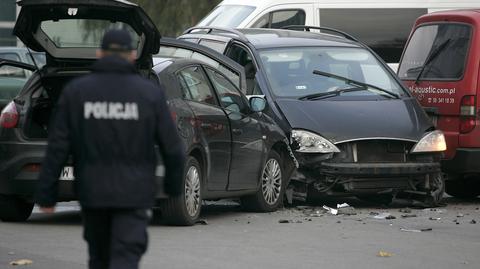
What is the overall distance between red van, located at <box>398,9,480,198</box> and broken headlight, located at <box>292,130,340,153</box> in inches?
69.6

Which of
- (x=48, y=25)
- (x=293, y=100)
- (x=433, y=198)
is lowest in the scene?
(x=433, y=198)

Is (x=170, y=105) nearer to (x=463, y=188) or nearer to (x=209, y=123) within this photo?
(x=209, y=123)

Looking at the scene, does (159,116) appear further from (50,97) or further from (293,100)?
(293,100)

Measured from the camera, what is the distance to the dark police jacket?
6496 millimetres

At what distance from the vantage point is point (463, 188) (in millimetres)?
15734

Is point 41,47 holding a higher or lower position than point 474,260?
higher

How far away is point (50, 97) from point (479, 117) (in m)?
5.15

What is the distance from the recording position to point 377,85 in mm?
14891

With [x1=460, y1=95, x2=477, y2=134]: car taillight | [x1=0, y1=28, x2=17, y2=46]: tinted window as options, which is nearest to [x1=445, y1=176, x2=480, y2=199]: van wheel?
[x1=460, y1=95, x2=477, y2=134]: car taillight

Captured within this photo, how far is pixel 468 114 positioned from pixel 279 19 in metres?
6.73

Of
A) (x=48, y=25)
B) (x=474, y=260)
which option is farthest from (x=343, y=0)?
(x=474, y=260)

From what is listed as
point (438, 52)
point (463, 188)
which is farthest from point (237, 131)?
point (463, 188)

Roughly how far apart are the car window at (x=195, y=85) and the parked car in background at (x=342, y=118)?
1429 mm

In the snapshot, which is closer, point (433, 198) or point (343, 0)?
point (433, 198)
